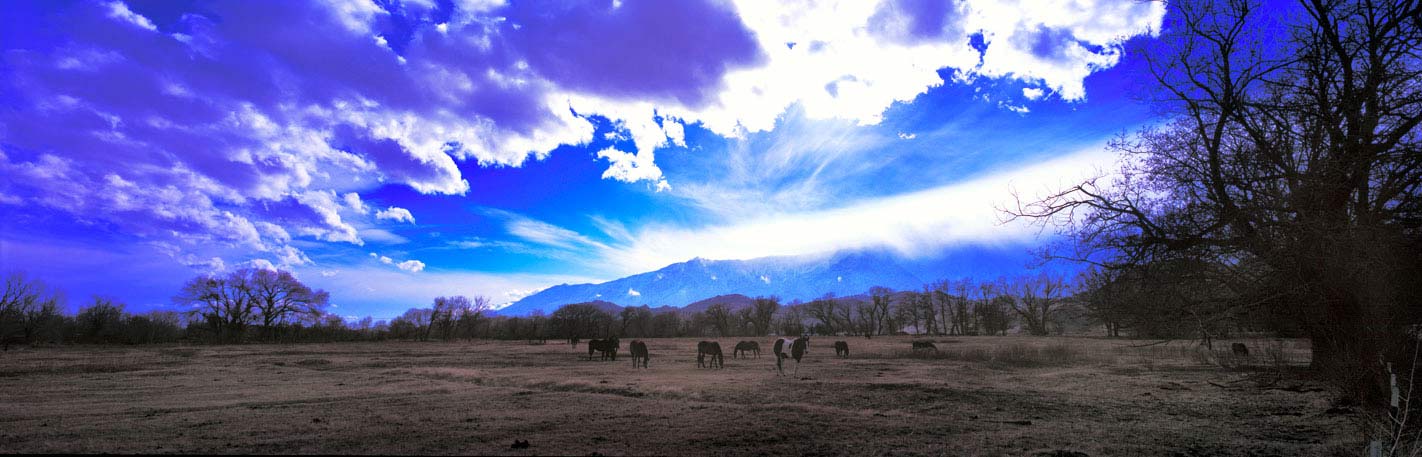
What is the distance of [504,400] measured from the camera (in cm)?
1435

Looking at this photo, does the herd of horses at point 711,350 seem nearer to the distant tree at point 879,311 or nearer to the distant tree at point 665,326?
the distant tree at point 665,326

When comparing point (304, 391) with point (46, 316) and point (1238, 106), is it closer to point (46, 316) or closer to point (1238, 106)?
point (1238, 106)

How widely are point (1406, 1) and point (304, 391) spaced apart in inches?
981

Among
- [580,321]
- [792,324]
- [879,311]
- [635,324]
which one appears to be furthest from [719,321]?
[879,311]

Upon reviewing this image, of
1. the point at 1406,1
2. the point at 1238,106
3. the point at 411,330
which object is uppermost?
the point at 1406,1

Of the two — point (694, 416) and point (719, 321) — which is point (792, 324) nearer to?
point (719, 321)

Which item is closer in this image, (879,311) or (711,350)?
(711,350)

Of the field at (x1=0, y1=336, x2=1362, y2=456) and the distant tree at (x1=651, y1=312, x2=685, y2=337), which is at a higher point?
the field at (x1=0, y1=336, x2=1362, y2=456)

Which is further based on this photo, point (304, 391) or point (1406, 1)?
point (304, 391)

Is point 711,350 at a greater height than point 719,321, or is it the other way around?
point 711,350

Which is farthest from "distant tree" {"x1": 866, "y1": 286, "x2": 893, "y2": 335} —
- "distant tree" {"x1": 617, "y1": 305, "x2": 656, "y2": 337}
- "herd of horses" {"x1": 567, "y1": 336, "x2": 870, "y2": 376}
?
"herd of horses" {"x1": 567, "y1": 336, "x2": 870, "y2": 376}

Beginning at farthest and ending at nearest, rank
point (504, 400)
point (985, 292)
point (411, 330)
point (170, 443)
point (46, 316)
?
point (985, 292)
point (411, 330)
point (46, 316)
point (504, 400)
point (170, 443)

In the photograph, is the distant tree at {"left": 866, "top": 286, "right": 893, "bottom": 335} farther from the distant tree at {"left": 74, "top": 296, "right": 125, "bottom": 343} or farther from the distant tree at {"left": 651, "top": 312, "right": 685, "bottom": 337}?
the distant tree at {"left": 74, "top": 296, "right": 125, "bottom": 343}

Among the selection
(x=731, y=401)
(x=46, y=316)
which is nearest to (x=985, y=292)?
(x=731, y=401)
